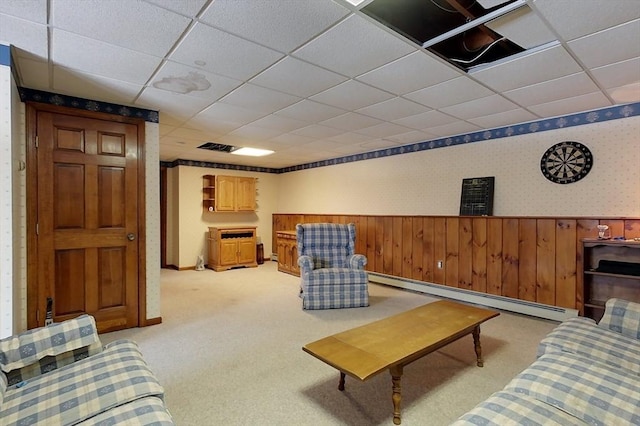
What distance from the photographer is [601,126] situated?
3490mm

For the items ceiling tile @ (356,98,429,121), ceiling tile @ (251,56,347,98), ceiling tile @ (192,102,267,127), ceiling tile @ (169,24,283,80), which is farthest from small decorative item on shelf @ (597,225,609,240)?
ceiling tile @ (192,102,267,127)

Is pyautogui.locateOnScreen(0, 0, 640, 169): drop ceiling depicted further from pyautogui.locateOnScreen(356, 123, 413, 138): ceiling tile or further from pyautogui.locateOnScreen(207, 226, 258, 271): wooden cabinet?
pyautogui.locateOnScreen(207, 226, 258, 271): wooden cabinet

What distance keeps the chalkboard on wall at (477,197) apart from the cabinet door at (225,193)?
4669 millimetres

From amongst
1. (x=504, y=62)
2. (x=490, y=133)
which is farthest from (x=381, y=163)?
(x=504, y=62)

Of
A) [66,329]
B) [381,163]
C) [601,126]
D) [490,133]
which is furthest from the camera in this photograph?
[381,163]

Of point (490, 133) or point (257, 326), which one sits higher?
point (490, 133)

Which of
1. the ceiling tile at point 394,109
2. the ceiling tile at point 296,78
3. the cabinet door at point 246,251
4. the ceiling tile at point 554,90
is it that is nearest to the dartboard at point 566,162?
the ceiling tile at point 554,90

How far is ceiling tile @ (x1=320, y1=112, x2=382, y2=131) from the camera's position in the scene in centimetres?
378

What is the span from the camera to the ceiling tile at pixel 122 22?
68.7 inches

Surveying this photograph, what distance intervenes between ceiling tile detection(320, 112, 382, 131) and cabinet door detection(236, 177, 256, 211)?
11.9 feet

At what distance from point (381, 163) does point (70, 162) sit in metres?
4.37

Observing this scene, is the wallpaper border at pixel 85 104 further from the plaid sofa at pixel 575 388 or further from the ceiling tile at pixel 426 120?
the plaid sofa at pixel 575 388

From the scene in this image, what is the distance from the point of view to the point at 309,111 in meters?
3.58

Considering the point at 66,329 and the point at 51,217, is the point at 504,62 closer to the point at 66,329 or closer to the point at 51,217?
the point at 66,329
